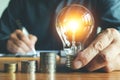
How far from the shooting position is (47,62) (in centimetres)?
66

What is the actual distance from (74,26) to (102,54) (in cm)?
11

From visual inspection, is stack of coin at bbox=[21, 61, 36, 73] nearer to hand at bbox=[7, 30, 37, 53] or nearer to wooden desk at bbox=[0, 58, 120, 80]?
wooden desk at bbox=[0, 58, 120, 80]

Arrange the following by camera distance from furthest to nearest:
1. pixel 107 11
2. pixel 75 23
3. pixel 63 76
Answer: pixel 107 11
pixel 75 23
pixel 63 76

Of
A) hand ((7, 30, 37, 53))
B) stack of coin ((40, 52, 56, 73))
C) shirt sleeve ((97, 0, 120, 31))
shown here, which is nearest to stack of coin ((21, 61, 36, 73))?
stack of coin ((40, 52, 56, 73))

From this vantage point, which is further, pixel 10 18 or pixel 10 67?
pixel 10 18

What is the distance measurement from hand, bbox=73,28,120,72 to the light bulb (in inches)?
0.9

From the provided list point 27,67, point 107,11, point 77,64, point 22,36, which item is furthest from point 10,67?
point 107,11

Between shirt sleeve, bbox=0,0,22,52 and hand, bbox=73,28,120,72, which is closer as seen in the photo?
hand, bbox=73,28,120,72

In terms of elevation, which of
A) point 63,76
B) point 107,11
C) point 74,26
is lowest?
point 63,76

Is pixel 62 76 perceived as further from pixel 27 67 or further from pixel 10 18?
pixel 10 18

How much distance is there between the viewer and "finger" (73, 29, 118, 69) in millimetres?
656

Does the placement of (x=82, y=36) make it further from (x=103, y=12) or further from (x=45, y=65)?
(x=103, y=12)

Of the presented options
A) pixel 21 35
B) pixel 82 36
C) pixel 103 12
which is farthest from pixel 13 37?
pixel 103 12

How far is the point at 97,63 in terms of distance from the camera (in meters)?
0.67
